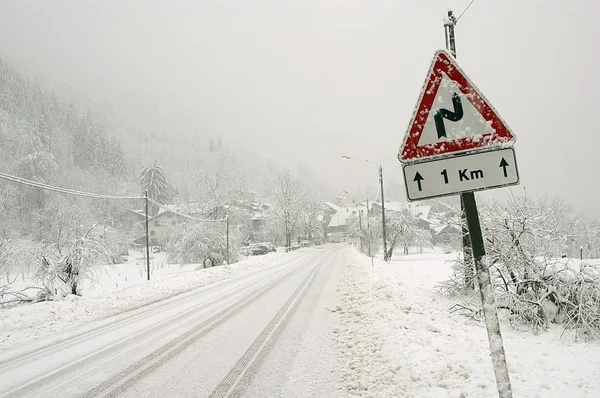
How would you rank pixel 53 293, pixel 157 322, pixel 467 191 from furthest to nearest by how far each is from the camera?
pixel 53 293, pixel 157 322, pixel 467 191

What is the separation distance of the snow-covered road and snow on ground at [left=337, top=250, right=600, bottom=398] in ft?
1.88

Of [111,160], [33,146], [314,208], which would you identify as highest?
[111,160]

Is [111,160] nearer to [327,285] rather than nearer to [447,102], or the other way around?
[327,285]

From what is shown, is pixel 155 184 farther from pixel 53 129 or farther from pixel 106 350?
pixel 106 350

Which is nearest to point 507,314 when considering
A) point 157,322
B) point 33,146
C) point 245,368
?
point 245,368

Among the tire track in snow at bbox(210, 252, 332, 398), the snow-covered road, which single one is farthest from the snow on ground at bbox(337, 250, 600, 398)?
the tire track in snow at bbox(210, 252, 332, 398)

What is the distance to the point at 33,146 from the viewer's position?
45.4m

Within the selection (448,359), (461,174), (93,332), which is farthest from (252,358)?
(93,332)

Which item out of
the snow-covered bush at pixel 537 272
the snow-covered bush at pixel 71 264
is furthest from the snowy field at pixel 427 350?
the snow-covered bush at pixel 71 264

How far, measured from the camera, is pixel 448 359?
5098 mm

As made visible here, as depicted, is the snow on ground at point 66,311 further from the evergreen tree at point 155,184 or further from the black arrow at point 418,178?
the evergreen tree at point 155,184

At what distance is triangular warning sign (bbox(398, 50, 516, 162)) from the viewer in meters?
2.56

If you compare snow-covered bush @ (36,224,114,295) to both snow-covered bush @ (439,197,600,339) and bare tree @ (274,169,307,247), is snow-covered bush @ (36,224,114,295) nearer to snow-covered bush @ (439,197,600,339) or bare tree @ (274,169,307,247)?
snow-covered bush @ (439,197,600,339)

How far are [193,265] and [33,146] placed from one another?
31.2m
